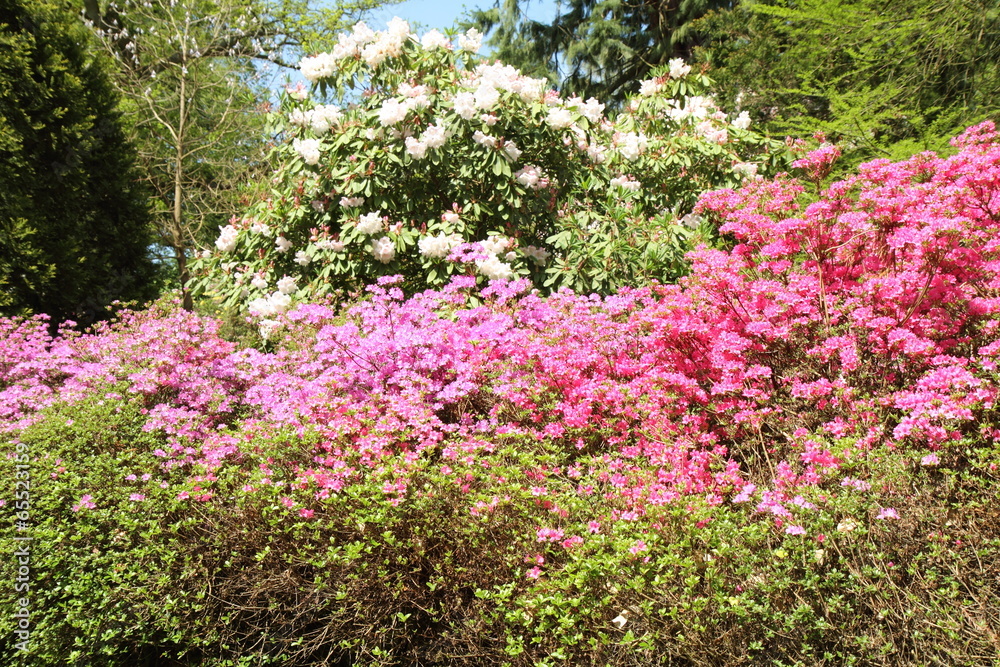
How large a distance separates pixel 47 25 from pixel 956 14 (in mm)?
9602

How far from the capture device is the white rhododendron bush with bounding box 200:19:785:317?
4.91m

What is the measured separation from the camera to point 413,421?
3.10 m

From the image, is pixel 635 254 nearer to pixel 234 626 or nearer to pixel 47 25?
pixel 234 626

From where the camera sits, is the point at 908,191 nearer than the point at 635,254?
Yes

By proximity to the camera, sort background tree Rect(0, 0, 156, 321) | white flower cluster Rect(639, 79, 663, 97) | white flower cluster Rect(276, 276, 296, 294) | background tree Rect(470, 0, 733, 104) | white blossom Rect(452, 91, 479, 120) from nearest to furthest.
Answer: white blossom Rect(452, 91, 479, 120) → white flower cluster Rect(276, 276, 296, 294) → white flower cluster Rect(639, 79, 663, 97) → background tree Rect(0, 0, 156, 321) → background tree Rect(470, 0, 733, 104)

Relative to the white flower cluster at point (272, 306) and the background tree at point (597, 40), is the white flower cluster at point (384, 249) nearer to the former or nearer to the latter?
the white flower cluster at point (272, 306)

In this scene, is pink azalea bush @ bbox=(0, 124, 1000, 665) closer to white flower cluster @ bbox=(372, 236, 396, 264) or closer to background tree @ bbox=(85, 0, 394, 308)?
white flower cluster @ bbox=(372, 236, 396, 264)

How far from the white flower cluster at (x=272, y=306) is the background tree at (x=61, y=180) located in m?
3.31

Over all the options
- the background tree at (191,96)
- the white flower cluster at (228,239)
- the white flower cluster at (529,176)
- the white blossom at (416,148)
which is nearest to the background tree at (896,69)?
the white flower cluster at (529,176)

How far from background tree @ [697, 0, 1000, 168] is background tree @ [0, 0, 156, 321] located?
7.73 m

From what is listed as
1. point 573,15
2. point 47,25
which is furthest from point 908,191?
point 573,15

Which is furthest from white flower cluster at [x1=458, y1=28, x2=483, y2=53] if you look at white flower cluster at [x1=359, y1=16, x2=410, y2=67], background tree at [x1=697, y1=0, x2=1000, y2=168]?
background tree at [x1=697, y1=0, x2=1000, y2=168]

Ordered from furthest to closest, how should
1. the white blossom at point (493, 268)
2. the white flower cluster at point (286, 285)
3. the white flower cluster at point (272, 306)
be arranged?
the white flower cluster at point (286, 285) < the white flower cluster at point (272, 306) < the white blossom at point (493, 268)

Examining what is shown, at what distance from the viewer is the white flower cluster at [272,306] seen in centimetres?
496
